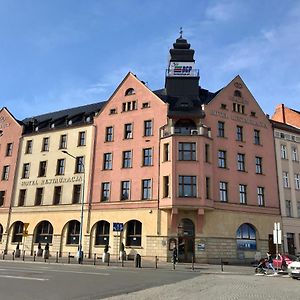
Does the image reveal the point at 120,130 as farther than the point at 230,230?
Yes

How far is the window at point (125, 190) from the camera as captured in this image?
129ft

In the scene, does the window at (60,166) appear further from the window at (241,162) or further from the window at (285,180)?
the window at (285,180)

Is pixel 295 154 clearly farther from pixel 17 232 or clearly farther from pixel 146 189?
pixel 17 232

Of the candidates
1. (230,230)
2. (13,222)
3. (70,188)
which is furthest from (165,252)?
(13,222)

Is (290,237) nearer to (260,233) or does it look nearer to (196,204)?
(260,233)

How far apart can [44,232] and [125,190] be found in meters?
11.9

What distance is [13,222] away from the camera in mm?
45250

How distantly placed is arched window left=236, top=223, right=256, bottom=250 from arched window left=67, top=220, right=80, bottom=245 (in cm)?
1758

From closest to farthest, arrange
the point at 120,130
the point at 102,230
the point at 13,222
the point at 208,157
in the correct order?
the point at 208,157 < the point at 102,230 < the point at 120,130 < the point at 13,222

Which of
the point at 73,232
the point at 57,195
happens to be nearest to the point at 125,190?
the point at 73,232

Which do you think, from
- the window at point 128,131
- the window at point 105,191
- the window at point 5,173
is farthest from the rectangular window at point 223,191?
the window at point 5,173

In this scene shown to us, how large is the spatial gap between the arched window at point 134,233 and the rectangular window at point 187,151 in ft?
27.1

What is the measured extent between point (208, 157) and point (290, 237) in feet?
45.4

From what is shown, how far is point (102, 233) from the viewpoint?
3941 cm
